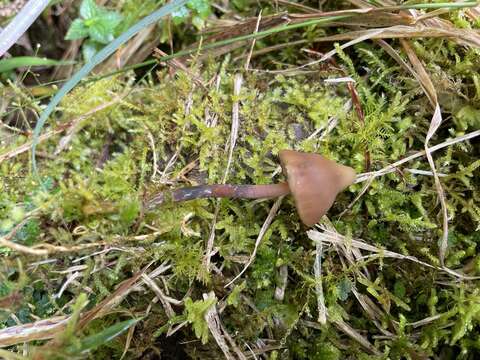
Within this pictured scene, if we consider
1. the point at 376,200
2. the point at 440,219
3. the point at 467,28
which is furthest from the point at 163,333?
the point at 467,28

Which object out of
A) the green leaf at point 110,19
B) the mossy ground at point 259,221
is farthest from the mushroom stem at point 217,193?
the green leaf at point 110,19

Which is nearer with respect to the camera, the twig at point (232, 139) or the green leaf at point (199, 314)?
the green leaf at point (199, 314)

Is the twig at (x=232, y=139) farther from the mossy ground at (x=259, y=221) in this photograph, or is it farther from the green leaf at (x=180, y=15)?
the green leaf at (x=180, y=15)

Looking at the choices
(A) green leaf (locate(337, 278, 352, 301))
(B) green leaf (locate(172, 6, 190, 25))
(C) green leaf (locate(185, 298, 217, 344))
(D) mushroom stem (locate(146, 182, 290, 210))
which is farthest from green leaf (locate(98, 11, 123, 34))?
(A) green leaf (locate(337, 278, 352, 301))

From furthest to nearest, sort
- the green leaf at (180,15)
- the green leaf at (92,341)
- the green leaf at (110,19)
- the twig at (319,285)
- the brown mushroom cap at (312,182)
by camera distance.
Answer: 1. the green leaf at (110,19)
2. the green leaf at (180,15)
3. the twig at (319,285)
4. the brown mushroom cap at (312,182)
5. the green leaf at (92,341)

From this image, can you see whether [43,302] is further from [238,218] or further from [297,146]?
[297,146]

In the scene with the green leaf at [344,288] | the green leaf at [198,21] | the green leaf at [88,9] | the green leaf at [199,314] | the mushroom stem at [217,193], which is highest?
the green leaf at [88,9]
